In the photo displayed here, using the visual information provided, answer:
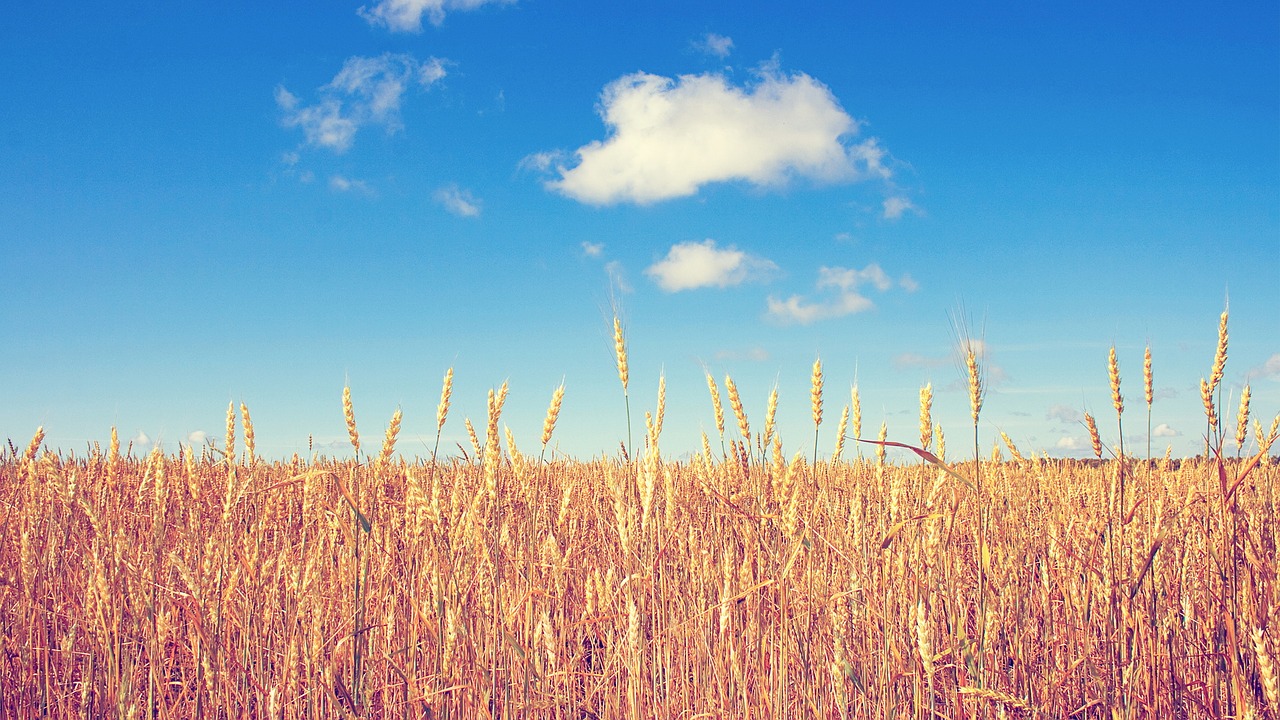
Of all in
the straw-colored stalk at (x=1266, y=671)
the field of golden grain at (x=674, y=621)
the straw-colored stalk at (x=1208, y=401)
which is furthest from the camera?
the straw-colored stalk at (x=1208, y=401)

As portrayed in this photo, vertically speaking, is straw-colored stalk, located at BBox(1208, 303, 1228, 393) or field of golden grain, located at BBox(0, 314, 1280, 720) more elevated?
straw-colored stalk, located at BBox(1208, 303, 1228, 393)

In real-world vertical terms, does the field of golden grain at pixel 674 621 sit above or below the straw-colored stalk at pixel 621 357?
below

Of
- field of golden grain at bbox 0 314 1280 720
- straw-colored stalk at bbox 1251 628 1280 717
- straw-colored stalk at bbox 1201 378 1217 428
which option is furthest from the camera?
straw-colored stalk at bbox 1201 378 1217 428

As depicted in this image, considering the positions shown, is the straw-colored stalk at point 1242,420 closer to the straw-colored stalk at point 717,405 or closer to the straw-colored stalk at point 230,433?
the straw-colored stalk at point 717,405

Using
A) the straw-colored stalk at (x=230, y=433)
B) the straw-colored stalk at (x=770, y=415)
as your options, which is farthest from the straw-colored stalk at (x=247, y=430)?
the straw-colored stalk at (x=770, y=415)

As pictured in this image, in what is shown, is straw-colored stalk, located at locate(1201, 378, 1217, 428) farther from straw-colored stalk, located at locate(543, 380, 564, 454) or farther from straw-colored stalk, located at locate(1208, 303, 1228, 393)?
straw-colored stalk, located at locate(543, 380, 564, 454)

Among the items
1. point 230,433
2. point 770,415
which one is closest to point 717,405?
point 770,415

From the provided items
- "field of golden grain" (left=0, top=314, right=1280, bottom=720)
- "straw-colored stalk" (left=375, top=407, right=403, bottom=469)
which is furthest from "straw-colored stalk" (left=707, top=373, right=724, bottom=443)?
"straw-colored stalk" (left=375, top=407, right=403, bottom=469)

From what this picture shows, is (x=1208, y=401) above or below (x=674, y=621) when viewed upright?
above

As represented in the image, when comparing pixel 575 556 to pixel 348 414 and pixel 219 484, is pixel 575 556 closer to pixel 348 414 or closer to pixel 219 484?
pixel 348 414

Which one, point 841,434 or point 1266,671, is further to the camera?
point 841,434

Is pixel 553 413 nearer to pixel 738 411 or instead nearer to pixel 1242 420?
pixel 738 411

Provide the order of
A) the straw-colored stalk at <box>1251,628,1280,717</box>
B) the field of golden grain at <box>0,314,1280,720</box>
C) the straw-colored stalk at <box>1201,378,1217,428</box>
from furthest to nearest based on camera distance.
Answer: the straw-colored stalk at <box>1201,378,1217,428</box>
the field of golden grain at <box>0,314,1280,720</box>
the straw-colored stalk at <box>1251,628,1280,717</box>

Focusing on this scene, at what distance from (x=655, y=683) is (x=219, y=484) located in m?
4.98
